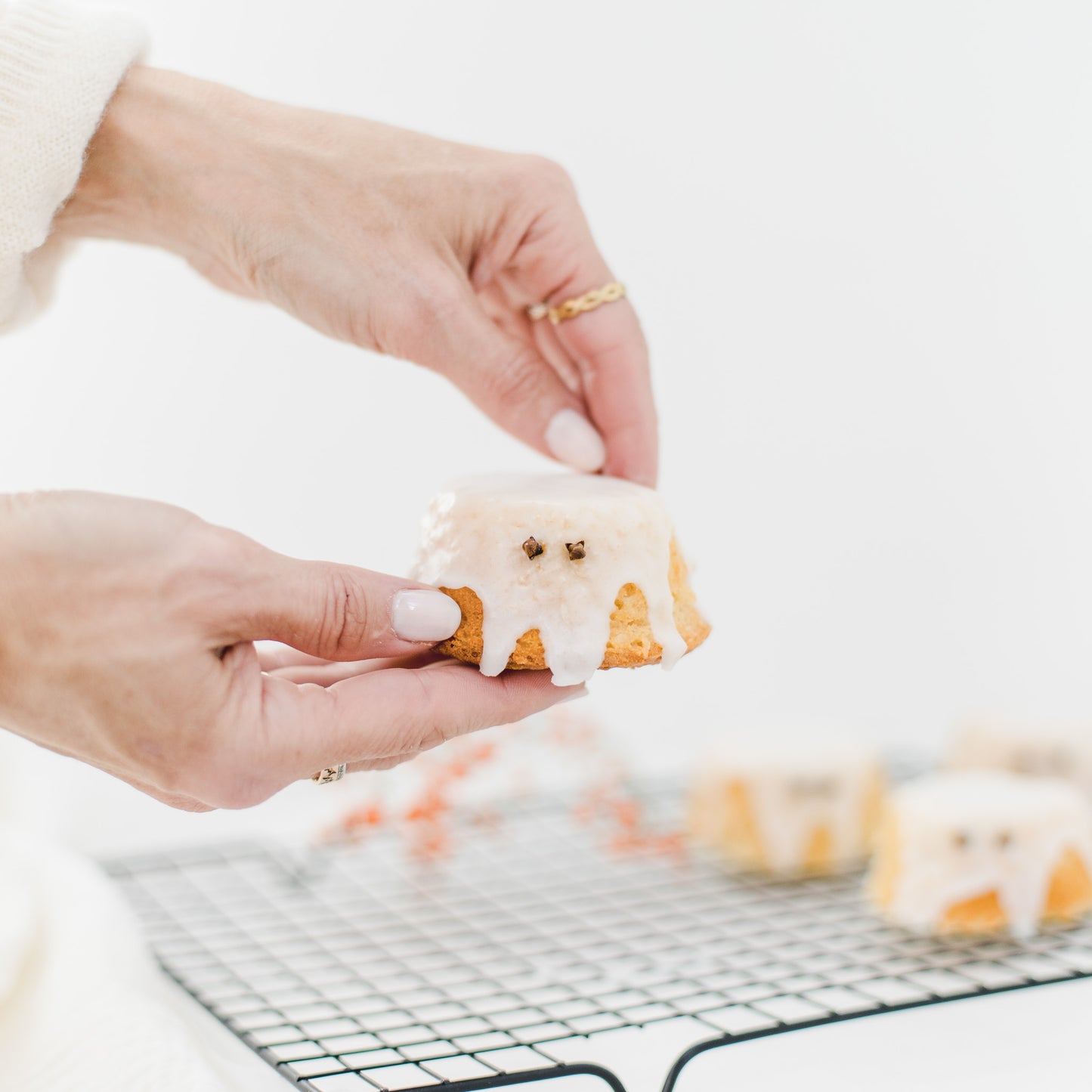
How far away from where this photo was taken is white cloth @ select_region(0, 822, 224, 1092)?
1.17m

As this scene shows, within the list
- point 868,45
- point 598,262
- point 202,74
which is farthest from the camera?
point 868,45

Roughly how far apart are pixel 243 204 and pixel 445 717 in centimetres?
58

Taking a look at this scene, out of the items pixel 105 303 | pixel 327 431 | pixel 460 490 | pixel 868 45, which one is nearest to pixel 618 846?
pixel 460 490

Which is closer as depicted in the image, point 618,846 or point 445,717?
point 445,717

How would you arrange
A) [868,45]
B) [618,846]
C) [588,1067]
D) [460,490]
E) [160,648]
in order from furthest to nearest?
[868,45] → [618,846] → [460,490] → [588,1067] → [160,648]

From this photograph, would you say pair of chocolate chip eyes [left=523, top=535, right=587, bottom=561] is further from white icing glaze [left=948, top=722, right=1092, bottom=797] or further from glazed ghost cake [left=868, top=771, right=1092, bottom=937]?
white icing glaze [left=948, top=722, right=1092, bottom=797]

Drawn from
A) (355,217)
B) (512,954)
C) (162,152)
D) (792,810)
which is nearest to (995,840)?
(792,810)

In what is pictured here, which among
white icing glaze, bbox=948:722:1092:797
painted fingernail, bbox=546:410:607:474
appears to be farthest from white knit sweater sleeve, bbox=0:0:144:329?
white icing glaze, bbox=948:722:1092:797

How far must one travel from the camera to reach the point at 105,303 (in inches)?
88.2

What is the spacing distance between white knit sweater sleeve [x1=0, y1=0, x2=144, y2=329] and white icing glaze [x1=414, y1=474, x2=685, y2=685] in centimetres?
52

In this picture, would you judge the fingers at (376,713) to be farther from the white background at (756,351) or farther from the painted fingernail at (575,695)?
the white background at (756,351)

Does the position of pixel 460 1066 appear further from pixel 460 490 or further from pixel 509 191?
pixel 509 191

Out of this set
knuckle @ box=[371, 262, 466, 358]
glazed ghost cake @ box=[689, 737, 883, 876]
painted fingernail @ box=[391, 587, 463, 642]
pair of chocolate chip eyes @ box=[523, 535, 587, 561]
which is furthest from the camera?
glazed ghost cake @ box=[689, 737, 883, 876]

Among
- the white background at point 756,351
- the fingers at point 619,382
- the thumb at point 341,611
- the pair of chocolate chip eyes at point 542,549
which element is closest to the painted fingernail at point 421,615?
the thumb at point 341,611
